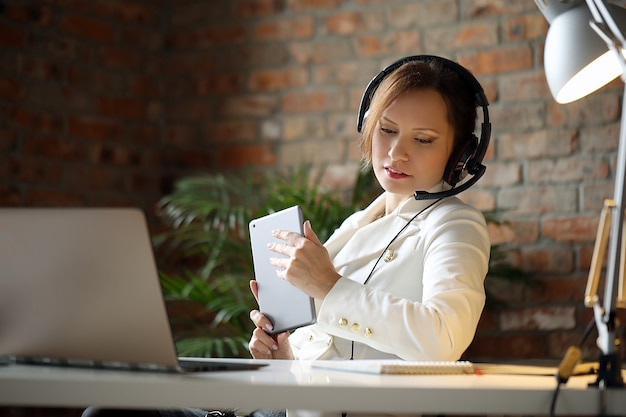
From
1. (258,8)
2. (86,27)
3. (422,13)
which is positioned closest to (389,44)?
(422,13)

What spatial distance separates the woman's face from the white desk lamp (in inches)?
16.9

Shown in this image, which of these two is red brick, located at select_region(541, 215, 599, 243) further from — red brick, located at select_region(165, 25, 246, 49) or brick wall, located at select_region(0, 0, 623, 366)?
red brick, located at select_region(165, 25, 246, 49)

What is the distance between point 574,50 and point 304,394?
657 millimetres

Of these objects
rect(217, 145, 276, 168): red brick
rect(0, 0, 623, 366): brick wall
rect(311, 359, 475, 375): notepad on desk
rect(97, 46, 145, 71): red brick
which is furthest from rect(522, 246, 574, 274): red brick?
rect(97, 46, 145, 71): red brick

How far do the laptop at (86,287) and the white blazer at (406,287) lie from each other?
1.27 feet

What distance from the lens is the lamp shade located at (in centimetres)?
127

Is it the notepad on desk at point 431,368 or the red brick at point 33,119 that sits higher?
the red brick at point 33,119

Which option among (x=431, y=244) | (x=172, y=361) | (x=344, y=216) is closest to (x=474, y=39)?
(x=344, y=216)

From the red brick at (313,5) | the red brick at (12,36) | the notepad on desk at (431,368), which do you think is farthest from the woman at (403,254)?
the red brick at (12,36)

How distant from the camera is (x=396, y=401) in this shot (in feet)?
3.27

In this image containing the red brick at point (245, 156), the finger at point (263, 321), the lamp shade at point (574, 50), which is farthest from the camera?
the red brick at point (245, 156)

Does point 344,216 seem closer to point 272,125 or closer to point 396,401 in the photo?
point 272,125

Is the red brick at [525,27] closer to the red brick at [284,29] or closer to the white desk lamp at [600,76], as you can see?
the red brick at [284,29]

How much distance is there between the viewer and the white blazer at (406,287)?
1.48m
